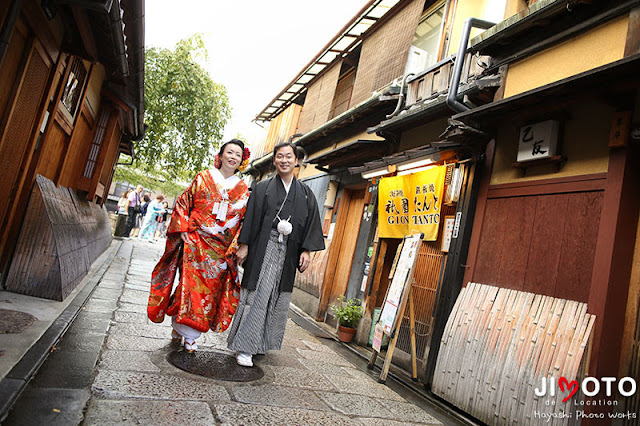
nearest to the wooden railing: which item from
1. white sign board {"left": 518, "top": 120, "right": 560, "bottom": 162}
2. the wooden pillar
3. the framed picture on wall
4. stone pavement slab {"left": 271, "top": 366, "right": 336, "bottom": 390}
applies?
white sign board {"left": 518, "top": 120, "right": 560, "bottom": 162}

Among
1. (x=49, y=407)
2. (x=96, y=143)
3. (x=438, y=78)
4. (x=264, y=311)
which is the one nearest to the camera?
(x=49, y=407)

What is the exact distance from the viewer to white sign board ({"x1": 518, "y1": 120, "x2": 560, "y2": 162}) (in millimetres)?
4613

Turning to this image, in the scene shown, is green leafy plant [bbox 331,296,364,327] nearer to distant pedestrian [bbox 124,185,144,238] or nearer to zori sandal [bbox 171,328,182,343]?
zori sandal [bbox 171,328,182,343]

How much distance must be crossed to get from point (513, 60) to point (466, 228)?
240 centimetres

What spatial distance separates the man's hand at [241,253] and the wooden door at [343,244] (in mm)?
4676

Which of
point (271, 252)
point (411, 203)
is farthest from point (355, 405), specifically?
point (411, 203)

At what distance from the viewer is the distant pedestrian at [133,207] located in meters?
18.5

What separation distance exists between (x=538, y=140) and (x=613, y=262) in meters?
1.73

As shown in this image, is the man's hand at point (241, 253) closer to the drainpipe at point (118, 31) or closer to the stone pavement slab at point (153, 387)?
the stone pavement slab at point (153, 387)

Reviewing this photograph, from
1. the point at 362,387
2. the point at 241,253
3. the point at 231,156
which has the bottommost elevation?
→ the point at 362,387

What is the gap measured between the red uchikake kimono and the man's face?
23.4 inches

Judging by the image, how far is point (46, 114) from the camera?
215 inches

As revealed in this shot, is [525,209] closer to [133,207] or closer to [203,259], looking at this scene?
[203,259]

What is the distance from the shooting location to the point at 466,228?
5.68 m
